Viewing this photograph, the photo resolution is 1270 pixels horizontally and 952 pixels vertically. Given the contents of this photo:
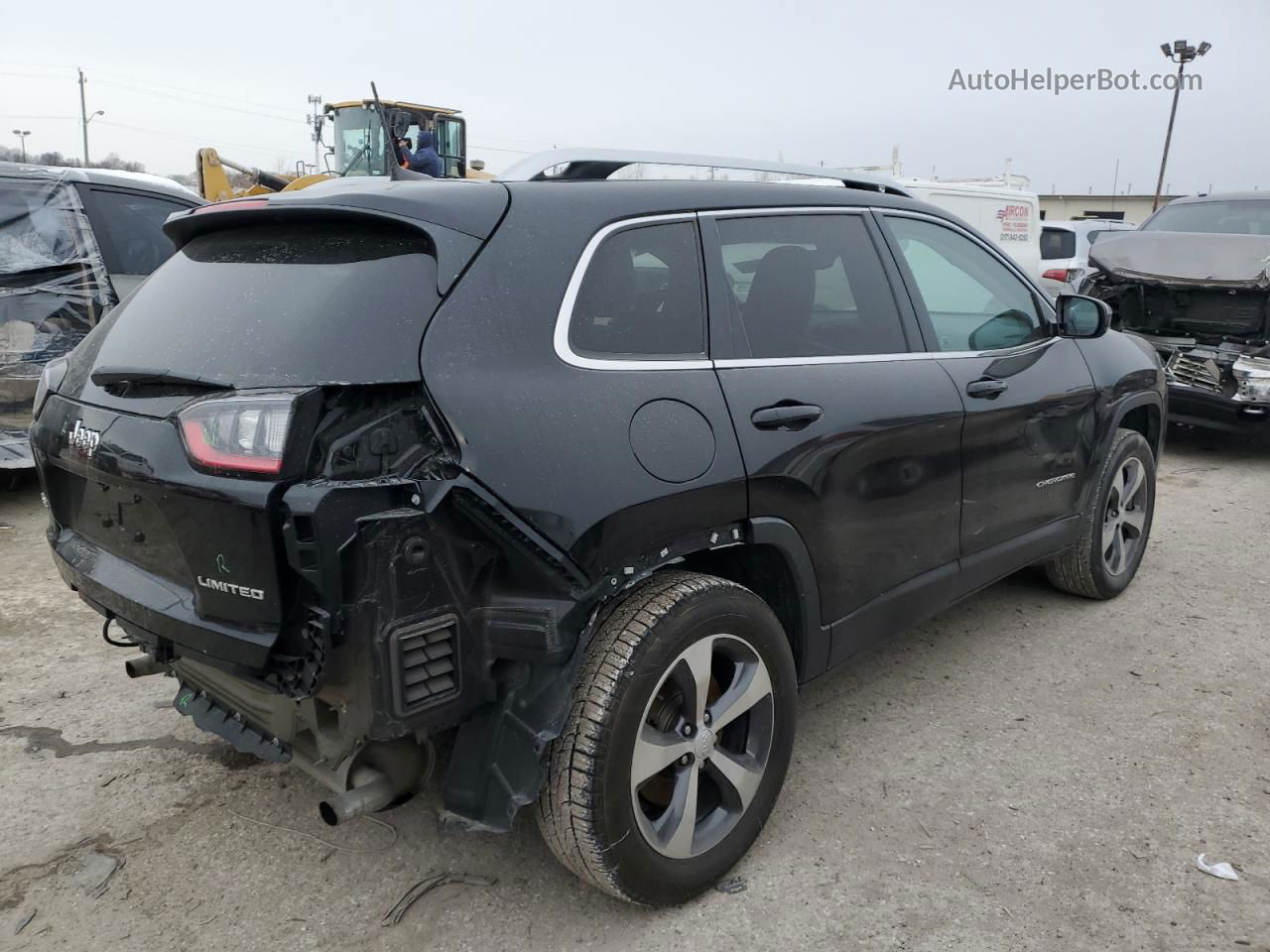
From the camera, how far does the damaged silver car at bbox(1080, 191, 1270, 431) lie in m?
7.46

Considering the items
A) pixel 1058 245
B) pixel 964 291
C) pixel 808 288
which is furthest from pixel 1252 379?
pixel 1058 245

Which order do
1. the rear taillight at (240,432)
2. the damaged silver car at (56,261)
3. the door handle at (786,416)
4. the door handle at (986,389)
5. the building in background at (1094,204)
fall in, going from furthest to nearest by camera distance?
1. the building in background at (1094,204)
2. the damaged silver car at (56,261)
3. the door handle at (986,389)
4. the door handle at (786,416)
5. the rear taillight at (240,432)

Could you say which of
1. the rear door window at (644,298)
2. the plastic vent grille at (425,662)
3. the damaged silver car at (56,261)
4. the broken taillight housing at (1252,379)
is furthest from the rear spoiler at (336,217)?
the broken taillight housing at (1252,379)

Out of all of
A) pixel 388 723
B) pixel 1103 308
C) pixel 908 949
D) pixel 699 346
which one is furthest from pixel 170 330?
pixel 1103 308

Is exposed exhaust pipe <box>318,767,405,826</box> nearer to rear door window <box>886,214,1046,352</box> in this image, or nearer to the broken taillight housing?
rear door window <box>886,214,1046,352</box>

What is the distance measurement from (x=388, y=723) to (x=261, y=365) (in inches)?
32.5

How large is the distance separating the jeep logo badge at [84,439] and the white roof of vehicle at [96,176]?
4250 millimetres

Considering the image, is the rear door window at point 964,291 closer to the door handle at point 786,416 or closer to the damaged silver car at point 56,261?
the door handle at point 786,416

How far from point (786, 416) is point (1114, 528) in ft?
8.62

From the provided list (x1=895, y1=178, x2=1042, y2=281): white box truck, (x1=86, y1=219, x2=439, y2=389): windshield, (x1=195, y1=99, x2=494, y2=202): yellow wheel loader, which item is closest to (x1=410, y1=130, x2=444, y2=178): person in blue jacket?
(x1=195, y1=99, x2=494, y2=202): yellow wheel loader

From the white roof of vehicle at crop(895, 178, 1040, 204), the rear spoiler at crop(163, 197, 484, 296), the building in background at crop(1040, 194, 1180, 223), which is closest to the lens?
the rear spoiler at crop(163, 197, 484, 296)

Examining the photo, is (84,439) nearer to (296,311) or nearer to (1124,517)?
(296,311)

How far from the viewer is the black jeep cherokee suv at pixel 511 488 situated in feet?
6.82

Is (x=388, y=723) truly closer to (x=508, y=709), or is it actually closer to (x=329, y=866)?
(x=508, y=709)
